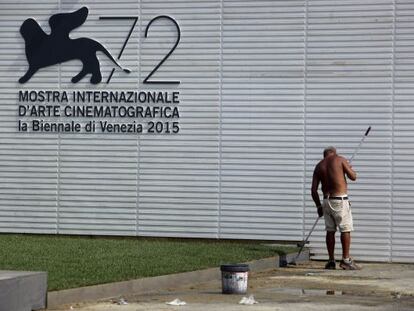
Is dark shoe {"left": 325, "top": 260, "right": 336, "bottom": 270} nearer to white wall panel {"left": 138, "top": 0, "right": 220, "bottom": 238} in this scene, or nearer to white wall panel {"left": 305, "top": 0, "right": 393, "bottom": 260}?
white wall panel {"left": 305, "top": 0, "right": 393, "bottom": 260}

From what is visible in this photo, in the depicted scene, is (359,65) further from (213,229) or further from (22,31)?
(22,31)

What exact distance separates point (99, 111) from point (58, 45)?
149 cm

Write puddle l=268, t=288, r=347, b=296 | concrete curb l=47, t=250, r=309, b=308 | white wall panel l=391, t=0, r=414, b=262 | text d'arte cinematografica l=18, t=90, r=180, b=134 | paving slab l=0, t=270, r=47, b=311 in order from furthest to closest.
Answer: text d'arte cinematografica l=18, t=90, r=180, b=134 → white wall panel l=391, t=0, r=414, b=262 → puddle l=268, t=288, r=347, b=296 → concrete curb l=47, t=250, r=309, b=308 → paving slab l=0, t=270, r=47, b=311

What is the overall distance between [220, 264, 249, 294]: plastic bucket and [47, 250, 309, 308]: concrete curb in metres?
0.94

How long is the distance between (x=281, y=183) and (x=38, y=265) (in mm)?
6694

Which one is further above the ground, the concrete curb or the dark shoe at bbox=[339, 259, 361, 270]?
the concrete curb

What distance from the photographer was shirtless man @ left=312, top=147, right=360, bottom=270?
724 inches

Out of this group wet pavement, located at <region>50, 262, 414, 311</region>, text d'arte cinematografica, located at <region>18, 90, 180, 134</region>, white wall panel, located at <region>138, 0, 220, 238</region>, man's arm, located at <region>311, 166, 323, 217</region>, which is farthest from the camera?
text d'arte cinematografica, located at <region>18, 90, 180, 134</region>

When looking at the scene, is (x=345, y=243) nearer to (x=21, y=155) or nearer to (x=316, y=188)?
(x=316, y=188)

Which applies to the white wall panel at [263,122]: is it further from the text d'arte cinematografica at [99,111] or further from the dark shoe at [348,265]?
the dark shoe at [348,265]

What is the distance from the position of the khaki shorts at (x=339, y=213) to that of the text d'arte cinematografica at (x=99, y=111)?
139 inches

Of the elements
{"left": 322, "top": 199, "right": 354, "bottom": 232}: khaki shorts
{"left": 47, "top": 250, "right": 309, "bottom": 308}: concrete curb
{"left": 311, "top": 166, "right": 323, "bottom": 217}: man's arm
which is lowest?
{"left": 47, "top": 250, "right": 309, "bottom": 308}: concrete curb

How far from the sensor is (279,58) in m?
20.3

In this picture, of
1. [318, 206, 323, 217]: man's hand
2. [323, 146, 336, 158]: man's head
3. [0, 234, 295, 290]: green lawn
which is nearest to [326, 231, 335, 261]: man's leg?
[318, 206, 323, 217]: man's hand
